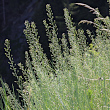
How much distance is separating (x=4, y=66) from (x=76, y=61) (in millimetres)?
3255

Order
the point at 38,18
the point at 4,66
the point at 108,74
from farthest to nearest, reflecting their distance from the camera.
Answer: the point at 38,18, the point at 4,66, the point at 108,74

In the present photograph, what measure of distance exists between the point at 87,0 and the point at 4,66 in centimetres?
295

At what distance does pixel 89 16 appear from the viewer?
5.98m

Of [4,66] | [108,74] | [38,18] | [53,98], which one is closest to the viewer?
[108,74]

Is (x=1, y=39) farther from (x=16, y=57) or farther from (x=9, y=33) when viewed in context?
(x=16, y=57)

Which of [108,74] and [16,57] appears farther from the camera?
[16,57]

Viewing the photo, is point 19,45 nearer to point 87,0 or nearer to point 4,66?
point 4,66

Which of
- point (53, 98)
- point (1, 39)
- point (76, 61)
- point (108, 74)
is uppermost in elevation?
point (1, 39)

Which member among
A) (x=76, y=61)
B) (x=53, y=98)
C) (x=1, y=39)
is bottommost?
(x=53, y=98)

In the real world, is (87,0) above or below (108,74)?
above

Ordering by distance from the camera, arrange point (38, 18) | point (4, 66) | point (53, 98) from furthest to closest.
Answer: point (38, 18), point (4, 66), point (53, 98)

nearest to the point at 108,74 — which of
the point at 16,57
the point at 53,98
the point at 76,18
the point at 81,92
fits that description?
the point at 81,92

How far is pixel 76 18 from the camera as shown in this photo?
19.1 ft

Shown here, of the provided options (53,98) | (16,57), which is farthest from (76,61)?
(16,57)
